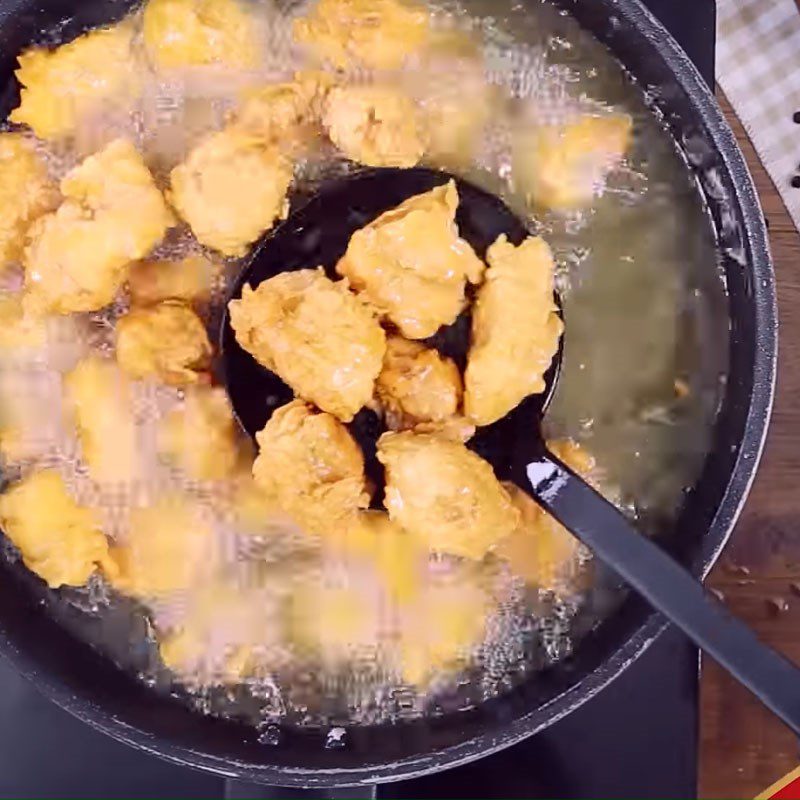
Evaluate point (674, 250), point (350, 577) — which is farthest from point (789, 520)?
point (350, 577)

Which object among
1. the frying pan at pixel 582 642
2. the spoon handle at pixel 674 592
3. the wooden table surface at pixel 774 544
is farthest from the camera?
the wooden table surface at pixel 774 544

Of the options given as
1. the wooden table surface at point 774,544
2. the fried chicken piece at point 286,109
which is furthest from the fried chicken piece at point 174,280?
the wooden table surface at point 774,544

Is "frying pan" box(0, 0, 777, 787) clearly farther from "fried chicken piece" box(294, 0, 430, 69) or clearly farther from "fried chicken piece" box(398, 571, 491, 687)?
"fried chicken piece" box(294, 0, 430, 69)

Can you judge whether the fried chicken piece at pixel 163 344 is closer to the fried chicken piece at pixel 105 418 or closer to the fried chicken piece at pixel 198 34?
the fried chicken piece at pixel 105 418

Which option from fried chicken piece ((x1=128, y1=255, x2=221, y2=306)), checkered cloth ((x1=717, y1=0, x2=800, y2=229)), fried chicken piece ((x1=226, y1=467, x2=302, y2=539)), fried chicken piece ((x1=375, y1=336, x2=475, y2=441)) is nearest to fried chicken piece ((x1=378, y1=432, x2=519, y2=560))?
fried chicken piece ((x1=375, y1=336, x2=475, y2=441))

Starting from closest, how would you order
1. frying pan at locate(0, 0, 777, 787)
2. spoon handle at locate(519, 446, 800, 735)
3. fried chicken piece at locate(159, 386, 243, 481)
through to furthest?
spoon handle at locate(519, 446, 800, 735), frying pan at locate(0, 0, 777, 787), fried chicken piece at locate(159, 386, 243, 481)

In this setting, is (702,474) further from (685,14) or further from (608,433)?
(685,14)
